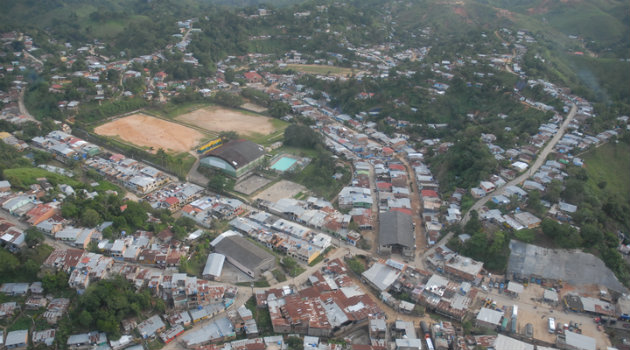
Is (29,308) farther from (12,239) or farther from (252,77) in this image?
(252,77)

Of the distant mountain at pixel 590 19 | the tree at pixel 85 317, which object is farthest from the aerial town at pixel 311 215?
the distant mountain at pixel 590 19

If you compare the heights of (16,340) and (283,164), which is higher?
(16,340)

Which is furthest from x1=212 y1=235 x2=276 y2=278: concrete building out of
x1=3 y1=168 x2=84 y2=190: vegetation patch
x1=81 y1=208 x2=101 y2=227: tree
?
x1=3 y1=168 x2=84 y2=190: vegetation patch

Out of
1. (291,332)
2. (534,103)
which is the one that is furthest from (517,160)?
(291,332)

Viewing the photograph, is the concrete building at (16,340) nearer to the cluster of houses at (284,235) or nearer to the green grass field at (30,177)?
the green grass field at (30,177)

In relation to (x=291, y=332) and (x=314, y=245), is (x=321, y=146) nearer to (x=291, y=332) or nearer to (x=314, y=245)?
(x=314, y=245)

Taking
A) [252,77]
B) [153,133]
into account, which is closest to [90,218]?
[153,133]
